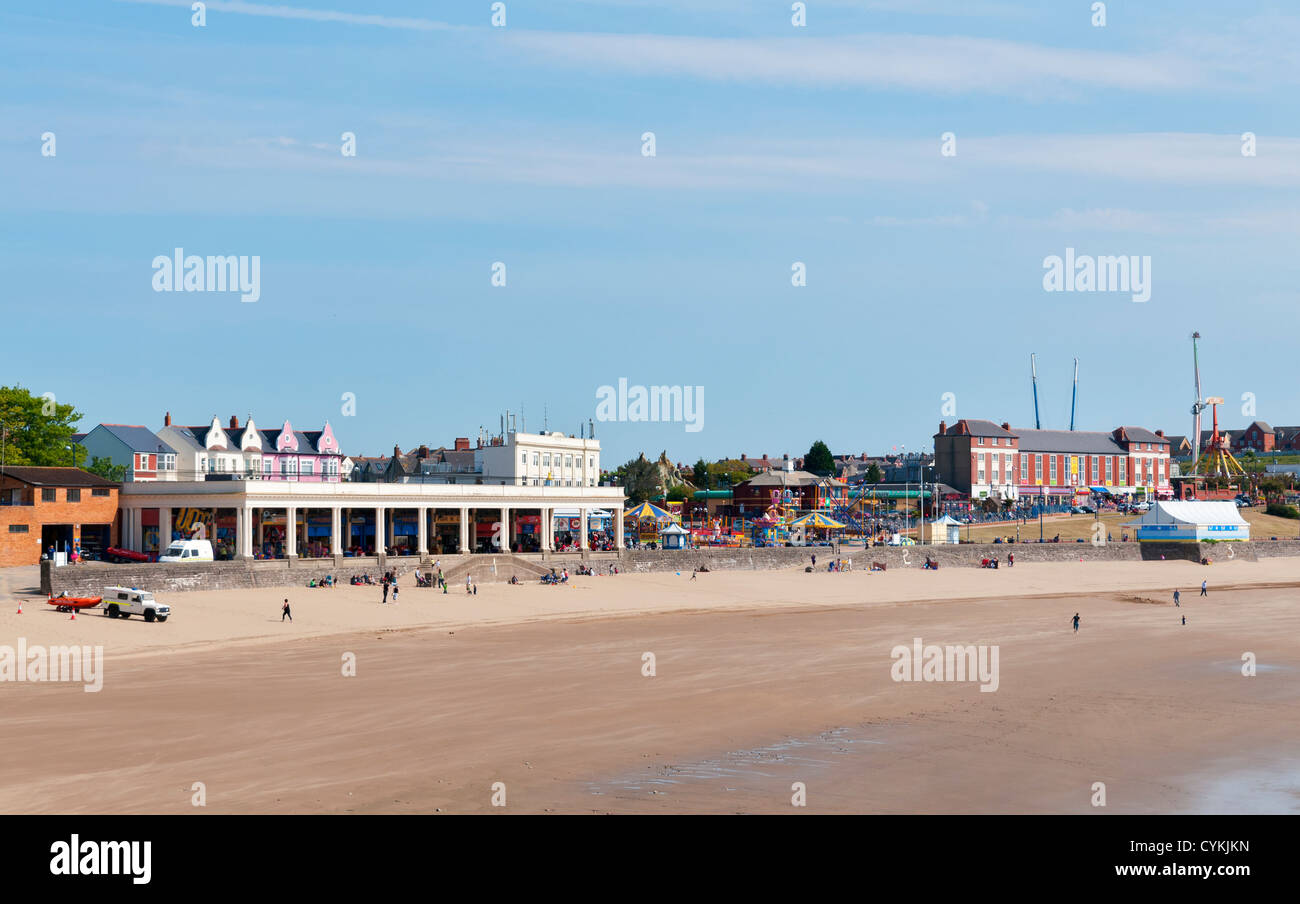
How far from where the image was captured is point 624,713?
102ft

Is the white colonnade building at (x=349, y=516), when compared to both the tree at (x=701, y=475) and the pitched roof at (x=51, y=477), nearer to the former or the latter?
the pitched roof at (x=51, y=477)

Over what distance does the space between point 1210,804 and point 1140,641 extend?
89.1 feet

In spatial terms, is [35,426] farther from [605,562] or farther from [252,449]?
[605,562]

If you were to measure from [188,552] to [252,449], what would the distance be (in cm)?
4840

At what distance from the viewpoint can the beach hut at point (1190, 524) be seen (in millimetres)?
98125

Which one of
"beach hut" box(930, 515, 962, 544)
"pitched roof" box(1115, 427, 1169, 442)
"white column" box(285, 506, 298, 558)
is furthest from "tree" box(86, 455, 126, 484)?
"pitched roof" box(1115, 427, 1169, 442)

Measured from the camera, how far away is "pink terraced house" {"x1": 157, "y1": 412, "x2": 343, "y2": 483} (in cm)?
9550

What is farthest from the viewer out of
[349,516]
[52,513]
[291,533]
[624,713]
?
[349,516]

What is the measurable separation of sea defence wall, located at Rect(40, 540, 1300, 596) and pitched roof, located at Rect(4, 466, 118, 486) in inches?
293

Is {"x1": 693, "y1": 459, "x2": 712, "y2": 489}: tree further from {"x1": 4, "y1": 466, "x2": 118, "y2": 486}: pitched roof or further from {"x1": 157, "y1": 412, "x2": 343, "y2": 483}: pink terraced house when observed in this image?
{"x1": 4, "y1": 466, "x2": 118, "y2": 486}: pitched roof

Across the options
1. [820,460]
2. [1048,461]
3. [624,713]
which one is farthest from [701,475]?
[624,713]


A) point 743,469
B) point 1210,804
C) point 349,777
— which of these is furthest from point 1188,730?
point 743,469

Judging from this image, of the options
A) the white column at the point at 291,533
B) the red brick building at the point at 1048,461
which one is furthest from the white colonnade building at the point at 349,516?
the red brick building at the point at 1048,461
